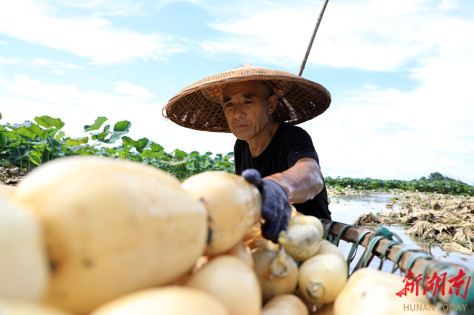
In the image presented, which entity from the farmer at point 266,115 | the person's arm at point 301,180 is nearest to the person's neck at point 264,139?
the farmer at point 266,115

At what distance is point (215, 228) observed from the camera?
880mm

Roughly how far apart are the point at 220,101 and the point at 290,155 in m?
0.93

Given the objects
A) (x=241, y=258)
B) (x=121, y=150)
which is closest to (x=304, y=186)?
(x=241, y=258)

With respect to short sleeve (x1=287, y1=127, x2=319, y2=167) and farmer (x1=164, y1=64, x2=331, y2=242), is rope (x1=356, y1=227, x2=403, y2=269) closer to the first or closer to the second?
farmer (x1=164, y1=64, x2=331, y2=242)

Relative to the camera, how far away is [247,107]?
9.02 feet

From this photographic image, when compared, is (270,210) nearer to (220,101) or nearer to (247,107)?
(247,107)

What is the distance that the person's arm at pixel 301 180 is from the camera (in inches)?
66.5

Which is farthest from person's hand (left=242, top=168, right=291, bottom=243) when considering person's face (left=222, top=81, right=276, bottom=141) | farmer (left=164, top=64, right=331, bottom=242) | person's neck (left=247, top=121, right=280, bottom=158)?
person's neck (left=247, top=121, right=280, bottom=158)

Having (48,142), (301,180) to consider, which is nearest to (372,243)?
(301,180)

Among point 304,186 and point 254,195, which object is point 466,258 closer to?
point 304,186

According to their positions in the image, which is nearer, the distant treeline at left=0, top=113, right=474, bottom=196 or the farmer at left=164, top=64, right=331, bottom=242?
the farmer at left=164, top=64, right=331, bottom=242

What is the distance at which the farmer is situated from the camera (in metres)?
2.22

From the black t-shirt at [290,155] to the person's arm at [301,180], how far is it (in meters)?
0.19

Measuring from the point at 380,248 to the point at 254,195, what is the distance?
2.16 feet
